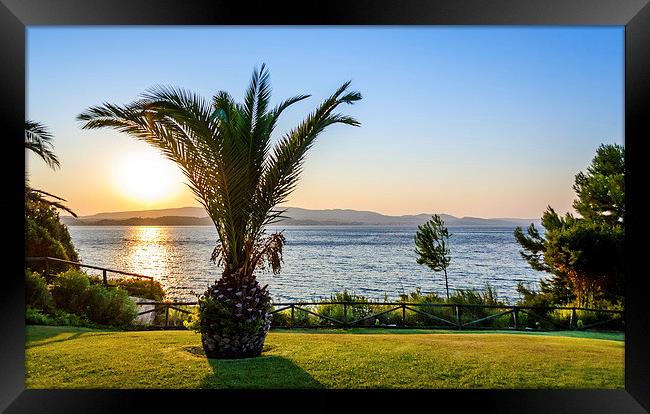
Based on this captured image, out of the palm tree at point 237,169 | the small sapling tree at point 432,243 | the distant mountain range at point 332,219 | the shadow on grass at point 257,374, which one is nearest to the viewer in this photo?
the shadow on grass at point 257,374

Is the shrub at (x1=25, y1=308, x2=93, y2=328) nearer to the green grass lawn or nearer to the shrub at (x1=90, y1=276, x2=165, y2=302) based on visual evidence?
the green grass lawn

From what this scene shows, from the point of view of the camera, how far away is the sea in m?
20.6

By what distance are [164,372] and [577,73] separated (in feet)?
50.0

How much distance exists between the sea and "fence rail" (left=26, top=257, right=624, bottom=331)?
7.17 metres

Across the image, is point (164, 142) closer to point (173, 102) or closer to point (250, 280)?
point (173, 102)

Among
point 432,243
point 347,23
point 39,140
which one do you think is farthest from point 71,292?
point 432,243

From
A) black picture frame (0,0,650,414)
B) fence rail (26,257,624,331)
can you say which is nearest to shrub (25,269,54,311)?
fence rail (26,257,624,331)

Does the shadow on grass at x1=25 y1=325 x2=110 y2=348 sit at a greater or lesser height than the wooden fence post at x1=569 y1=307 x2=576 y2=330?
greater

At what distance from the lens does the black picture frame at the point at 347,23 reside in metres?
4.08

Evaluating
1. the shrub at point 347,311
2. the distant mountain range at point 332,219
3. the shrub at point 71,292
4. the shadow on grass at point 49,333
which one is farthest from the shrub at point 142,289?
the distant mountain range at point 332,219

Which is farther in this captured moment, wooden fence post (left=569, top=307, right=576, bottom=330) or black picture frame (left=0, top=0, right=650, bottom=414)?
wooden fence post (left=569, top=307, right=576, bottom=330)

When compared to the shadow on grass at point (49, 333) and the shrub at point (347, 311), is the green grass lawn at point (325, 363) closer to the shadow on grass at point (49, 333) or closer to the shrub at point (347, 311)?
the shadow on grass at point (49, 333)

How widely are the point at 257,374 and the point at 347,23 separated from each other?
3.22 m
